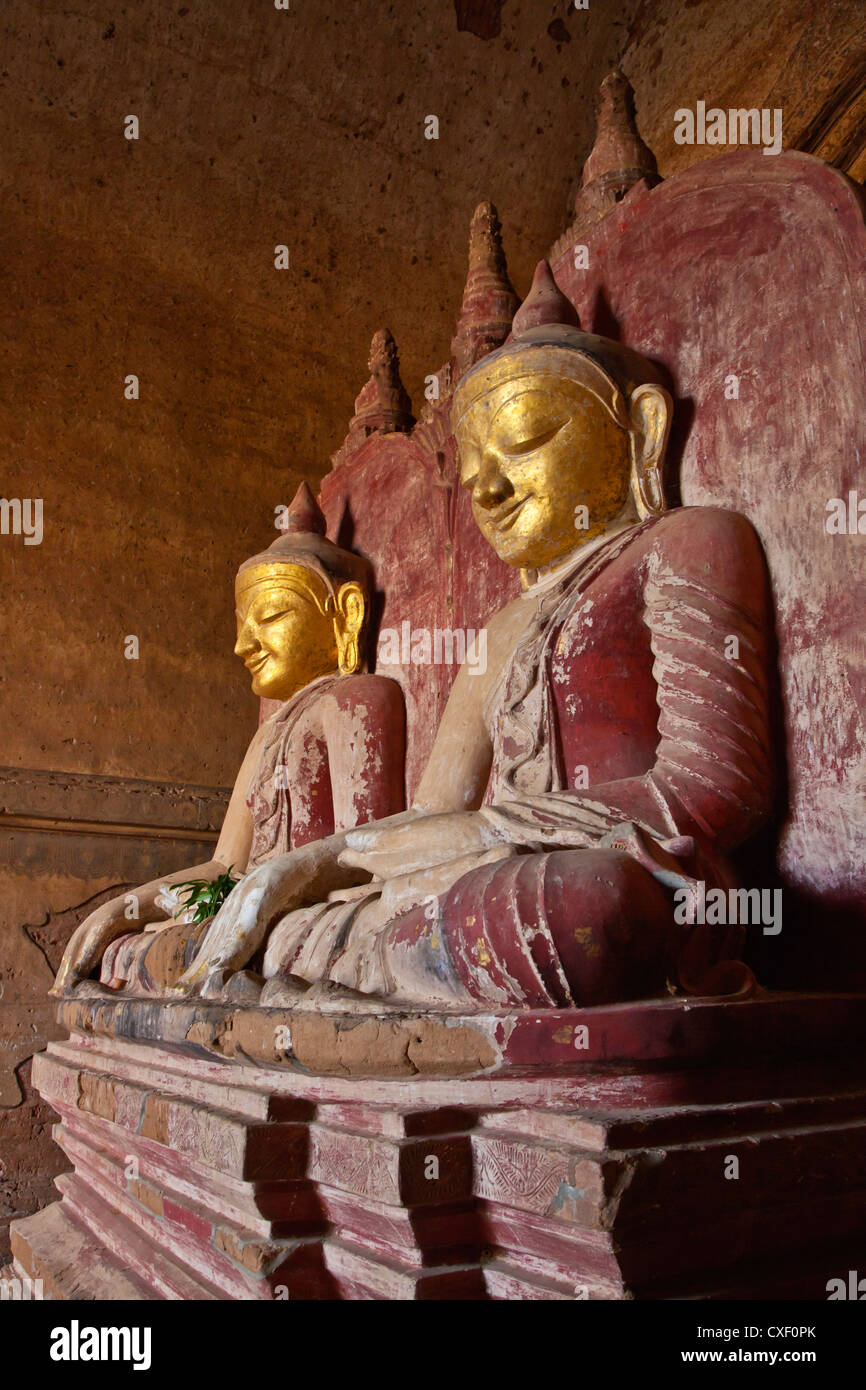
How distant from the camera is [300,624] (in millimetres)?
4078

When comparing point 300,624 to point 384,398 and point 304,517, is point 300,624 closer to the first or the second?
point 304,517

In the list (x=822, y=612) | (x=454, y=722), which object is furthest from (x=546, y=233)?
(x=822, y=612)

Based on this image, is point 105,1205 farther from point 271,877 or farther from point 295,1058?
point 295,1058

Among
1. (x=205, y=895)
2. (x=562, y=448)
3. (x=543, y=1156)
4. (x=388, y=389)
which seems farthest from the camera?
(x=388, y=389)

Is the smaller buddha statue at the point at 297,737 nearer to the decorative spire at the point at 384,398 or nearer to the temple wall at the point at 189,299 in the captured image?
the decorative spire at the point at 384,398

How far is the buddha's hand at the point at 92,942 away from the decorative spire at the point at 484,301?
2.23 m

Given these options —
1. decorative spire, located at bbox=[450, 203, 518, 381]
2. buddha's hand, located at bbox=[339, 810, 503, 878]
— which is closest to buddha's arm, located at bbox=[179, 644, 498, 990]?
buddha's hand, located at bbox=[339, 810, 503, 878]

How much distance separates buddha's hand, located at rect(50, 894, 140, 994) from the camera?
3.62 meters

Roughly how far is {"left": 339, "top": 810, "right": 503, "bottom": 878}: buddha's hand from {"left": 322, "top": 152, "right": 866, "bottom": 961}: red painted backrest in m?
0.66

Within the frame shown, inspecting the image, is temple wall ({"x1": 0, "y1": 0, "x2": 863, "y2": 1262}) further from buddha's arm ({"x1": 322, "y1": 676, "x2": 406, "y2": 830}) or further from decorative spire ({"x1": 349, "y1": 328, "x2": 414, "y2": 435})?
buddha's arm ({"x1": 322, "y1": 676, "x2": 406, "y2": 830})

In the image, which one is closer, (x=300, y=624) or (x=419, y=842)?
(x=419, y=842)

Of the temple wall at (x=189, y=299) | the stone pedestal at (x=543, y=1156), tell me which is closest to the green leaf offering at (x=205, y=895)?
the stone pedestal at (x=543, y=1156)

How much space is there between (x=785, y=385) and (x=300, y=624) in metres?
2.11

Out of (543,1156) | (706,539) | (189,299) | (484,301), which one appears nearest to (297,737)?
(484,301)
